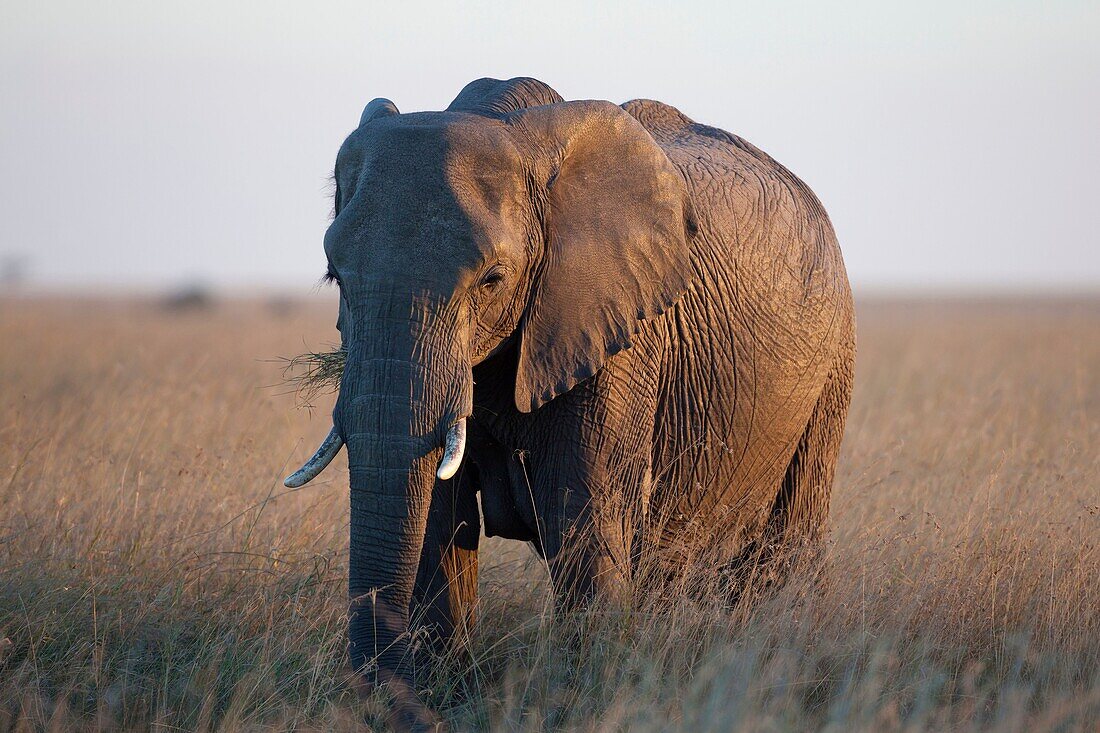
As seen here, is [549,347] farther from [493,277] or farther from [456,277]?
[456,277]

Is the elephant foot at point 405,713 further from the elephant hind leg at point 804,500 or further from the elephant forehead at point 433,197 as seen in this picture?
the elephant hind leg at point 804,500

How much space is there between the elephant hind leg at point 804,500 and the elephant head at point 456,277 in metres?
1.76

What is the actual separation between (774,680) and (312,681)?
1.65 meters

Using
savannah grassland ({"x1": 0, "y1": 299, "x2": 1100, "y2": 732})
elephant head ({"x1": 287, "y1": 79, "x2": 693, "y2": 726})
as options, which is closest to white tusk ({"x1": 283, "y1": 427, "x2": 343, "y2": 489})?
elephant head ({"x1": 287, "y1": 79, "x2": 693, "y2": 726})

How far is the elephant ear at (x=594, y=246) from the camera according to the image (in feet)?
14.2

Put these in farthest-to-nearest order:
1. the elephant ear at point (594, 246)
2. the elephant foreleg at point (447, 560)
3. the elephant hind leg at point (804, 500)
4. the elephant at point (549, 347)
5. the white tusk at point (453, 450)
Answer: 1. the elephant hind leg at point (804, 500)
2. the elephant foreleg at point (447, 560)
3. the elephant ear at point (594, 246)
4. the elephant at point (549, 347)
5. the white tusk at point (453, 450)

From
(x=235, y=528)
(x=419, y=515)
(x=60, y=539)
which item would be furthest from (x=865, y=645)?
(x=60, y=539)

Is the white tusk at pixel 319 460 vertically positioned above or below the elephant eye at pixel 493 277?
below

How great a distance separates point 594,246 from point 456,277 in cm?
67

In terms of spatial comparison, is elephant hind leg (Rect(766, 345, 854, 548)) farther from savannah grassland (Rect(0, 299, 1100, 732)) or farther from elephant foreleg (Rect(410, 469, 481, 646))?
elephant foreleg (Rect(410, 469, 481, 646))

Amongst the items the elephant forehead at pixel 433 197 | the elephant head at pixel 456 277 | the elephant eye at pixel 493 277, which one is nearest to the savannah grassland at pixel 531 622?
the elephant head at pixel 456 277

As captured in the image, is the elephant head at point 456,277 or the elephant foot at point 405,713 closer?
the elephant head at point 456,277

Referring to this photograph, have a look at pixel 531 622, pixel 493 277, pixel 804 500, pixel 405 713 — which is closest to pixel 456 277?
pixel 493 277

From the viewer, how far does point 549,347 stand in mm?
4320
